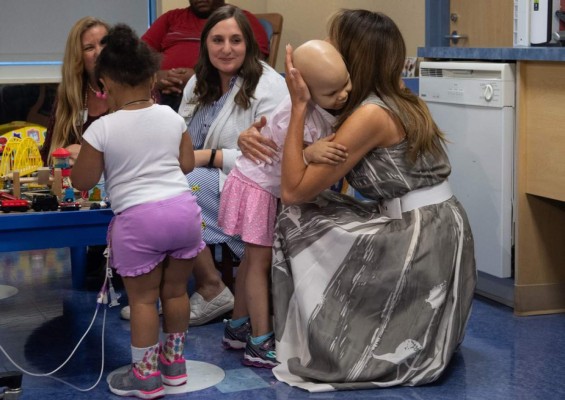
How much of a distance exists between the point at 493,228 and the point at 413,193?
0.78 metres

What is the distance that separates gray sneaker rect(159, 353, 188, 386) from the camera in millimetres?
2807

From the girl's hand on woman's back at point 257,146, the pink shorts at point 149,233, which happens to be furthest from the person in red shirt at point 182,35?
the pink shorts at point 149,233

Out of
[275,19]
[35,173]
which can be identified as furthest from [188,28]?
[35,173]

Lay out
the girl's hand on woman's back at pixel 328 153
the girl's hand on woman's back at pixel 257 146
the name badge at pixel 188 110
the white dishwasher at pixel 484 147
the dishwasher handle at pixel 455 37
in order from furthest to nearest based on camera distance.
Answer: the dishwasher handle at pixel 455 37 → the name badge at pixel 188 110 → the white dishwasher at pixel 484 147 → the girl's hand on woman's back at pixel 257 146 → the girl's hand on woman's back at pixel 328 153

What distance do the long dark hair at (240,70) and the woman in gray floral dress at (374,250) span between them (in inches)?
26.8

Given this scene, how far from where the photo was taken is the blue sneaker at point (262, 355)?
9.72 feet

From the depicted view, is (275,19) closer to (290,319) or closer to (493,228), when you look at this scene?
(493,228)

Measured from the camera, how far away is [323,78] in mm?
2725

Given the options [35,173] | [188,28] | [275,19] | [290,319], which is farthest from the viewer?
[275,19]

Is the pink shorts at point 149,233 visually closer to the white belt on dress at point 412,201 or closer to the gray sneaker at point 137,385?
the gray sneaker at point 137,385

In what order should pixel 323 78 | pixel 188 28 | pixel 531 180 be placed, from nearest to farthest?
pixel 323 78
pixel 531 180
pixel 188 28

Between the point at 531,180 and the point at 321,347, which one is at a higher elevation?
the point at 531,180

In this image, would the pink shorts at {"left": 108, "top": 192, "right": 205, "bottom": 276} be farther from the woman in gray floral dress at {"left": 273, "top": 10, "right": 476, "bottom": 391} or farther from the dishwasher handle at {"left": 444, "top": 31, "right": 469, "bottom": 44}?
the dishwasher handle at {"left": 444, "top": 31, "right": 469, "bottom": 44}

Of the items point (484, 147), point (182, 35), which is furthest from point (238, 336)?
point (182, 35)
